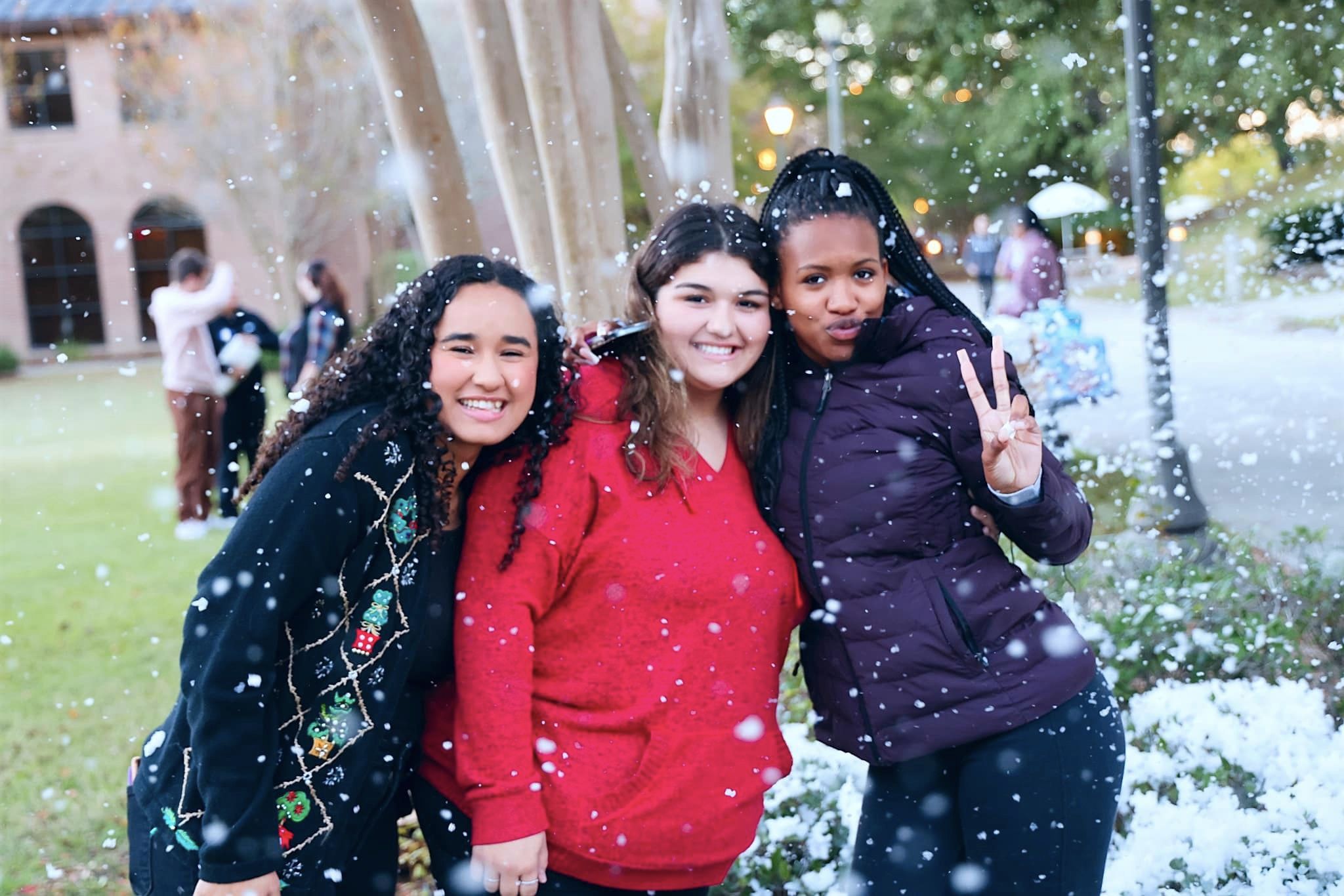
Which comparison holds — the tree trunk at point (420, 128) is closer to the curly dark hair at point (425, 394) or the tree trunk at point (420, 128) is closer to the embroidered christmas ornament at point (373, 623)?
the curly dark hair at point (425, 394)

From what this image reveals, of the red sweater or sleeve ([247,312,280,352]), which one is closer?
the red sweater

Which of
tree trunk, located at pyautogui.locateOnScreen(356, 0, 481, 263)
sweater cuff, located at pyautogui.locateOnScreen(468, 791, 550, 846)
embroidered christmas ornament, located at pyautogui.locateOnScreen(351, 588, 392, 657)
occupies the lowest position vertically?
sweater cuff, located at pyautogui.locateOnScreen(468, 791, 550, 846)

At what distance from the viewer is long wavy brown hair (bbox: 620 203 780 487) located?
7.18 feet

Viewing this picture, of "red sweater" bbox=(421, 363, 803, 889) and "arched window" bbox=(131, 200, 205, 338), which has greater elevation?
"arched window" bbox=(131, 200, 205, 338)

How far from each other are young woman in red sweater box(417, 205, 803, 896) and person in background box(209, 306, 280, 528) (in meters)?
7.25

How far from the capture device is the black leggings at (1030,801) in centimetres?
217

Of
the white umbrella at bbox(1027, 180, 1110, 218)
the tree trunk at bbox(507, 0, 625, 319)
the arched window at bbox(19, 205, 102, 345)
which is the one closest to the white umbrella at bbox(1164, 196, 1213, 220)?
the white umbrella at bbox(1027, 180, 1110, 218)

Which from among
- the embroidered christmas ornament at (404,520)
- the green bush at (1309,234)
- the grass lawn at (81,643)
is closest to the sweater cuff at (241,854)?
the embroidered christmas ornament at (404,520)

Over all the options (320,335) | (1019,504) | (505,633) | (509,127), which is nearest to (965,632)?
(1019,504)

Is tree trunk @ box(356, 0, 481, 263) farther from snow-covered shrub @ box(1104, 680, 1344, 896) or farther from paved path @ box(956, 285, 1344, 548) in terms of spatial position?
paved path @ box(956, 285, 1344, 548)

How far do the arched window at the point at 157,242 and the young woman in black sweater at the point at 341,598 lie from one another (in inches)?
1117

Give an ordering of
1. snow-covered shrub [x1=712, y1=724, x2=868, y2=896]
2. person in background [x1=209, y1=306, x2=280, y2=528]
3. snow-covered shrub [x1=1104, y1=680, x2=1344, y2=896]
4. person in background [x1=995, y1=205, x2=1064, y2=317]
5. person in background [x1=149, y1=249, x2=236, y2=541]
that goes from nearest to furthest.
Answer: snow-covered shrub [x1=1104, y1=680, x2=1344, y2=896] < snow-covered shrub [x1=712, y1=724, x2=868, y2=896] < person in background [x1=995, y1=205, x2=1064, y2=317] < person in background [x1=149, y1=249, x2=236, y2=541] < person in background [x1=209, y1=306, x2=280, y2=528]

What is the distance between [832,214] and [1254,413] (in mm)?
8024

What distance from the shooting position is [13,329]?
28.1 metres
